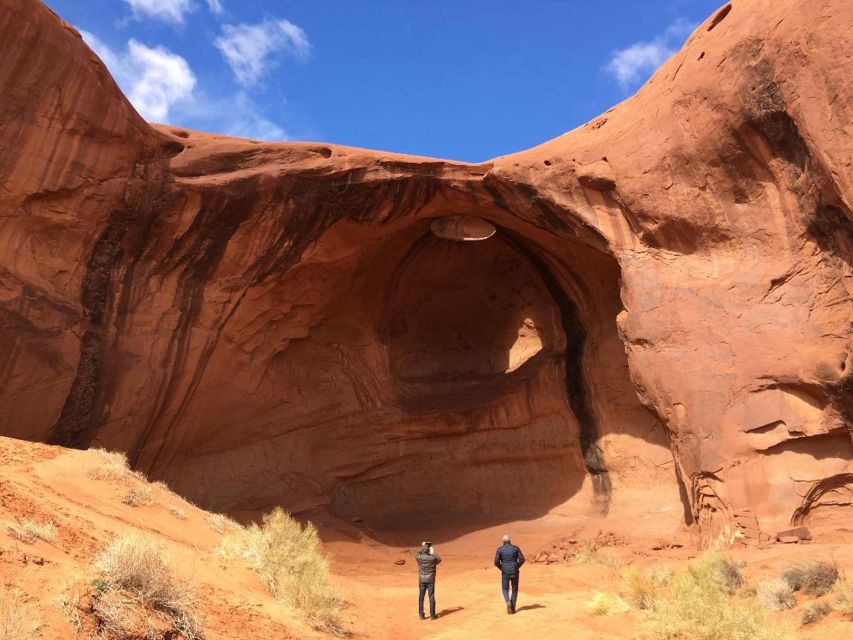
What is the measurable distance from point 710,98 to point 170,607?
10.8 metres

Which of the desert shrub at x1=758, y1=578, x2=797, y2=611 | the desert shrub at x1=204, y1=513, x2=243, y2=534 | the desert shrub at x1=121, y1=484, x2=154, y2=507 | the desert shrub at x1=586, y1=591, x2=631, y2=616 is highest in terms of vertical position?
the desert shrub at x1=121, y1=484, x2=154, y2=507

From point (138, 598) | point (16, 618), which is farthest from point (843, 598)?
point (16, 618)

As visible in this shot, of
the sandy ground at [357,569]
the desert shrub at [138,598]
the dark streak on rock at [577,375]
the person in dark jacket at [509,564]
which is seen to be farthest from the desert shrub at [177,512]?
the dark streak on rock at [577,375]

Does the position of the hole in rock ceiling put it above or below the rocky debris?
above

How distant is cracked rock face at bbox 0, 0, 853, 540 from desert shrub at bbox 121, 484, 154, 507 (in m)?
4.31

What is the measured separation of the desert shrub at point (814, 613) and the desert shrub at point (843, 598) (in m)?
0.08

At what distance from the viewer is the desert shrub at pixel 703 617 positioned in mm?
5793

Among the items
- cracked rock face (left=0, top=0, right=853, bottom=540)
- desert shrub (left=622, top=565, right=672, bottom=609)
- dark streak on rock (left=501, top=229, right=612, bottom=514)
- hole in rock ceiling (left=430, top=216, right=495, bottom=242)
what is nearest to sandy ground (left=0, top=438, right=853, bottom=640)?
desert shrub (left=622, top=565, right=672, bottom=609)

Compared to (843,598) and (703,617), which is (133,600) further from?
(843,598)

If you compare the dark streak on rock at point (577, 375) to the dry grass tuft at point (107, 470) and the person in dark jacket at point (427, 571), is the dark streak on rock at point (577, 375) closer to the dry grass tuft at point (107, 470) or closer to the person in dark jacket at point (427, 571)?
the person in dark jacket at point (427, 571)

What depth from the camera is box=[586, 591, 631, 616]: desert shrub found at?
7645 mm

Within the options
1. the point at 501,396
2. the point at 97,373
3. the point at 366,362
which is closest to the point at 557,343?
the point at 501,396

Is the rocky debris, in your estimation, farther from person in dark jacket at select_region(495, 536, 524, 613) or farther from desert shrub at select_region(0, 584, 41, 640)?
desert shrub at select_region(0, 584, 41, 640)

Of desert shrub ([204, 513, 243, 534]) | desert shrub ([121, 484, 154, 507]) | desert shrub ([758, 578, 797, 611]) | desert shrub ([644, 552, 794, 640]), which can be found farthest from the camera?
desert shrub ([204, 513, 243, 534])
